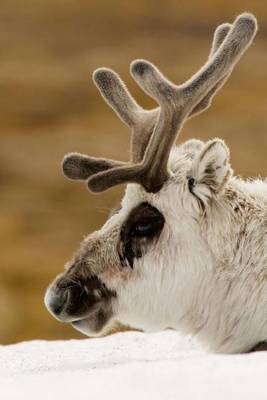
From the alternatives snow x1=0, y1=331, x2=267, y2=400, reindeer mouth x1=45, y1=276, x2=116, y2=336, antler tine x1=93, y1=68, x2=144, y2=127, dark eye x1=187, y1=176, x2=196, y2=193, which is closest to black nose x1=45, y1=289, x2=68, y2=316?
reindeer mouth x1=45, y1=276, x2=116, y2=336

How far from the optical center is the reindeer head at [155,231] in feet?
6.79

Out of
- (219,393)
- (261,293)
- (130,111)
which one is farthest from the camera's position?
(130,111)

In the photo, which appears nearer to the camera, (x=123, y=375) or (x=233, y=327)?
(x=123, y=375)

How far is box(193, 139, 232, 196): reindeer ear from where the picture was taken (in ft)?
6.70

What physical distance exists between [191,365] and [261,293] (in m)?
0.71

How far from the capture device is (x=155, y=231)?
210 cm

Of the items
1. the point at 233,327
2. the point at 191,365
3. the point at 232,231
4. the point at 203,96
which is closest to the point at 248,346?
the point at 233,327

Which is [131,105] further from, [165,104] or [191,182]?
[191,182]

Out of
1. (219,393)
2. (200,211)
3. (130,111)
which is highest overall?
(130,111)

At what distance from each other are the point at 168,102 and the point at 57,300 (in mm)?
473

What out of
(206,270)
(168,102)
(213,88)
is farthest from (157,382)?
(213,88)

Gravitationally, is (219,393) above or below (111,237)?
below

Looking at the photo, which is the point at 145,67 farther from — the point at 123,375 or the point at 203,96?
the point at 123,375

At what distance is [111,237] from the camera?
7.01ft
